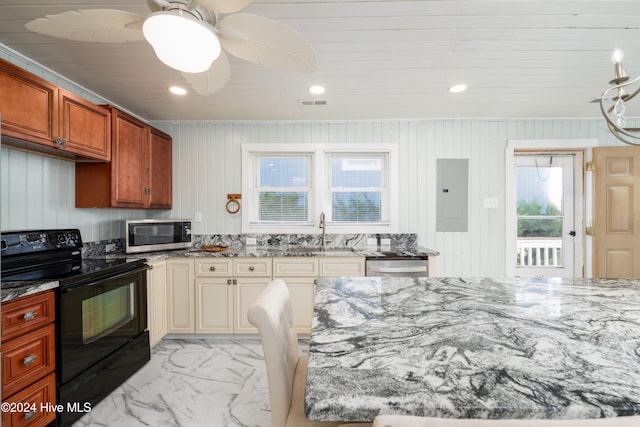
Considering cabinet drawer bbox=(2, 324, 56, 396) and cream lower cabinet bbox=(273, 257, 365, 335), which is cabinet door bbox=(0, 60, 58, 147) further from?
cream lower cabinet bbox=(273, 257, 365, 335)

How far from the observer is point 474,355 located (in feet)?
2.59

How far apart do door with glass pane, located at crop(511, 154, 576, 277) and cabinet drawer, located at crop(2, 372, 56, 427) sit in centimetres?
547

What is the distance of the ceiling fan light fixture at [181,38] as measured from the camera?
102cm

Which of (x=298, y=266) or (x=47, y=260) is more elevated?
(x=47, y=260)

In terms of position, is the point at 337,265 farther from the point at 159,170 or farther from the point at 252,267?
the point at 159,170

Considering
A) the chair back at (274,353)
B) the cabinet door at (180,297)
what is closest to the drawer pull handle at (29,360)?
the cabinet door at (180,297)

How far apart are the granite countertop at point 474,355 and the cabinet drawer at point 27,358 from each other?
1.56 m

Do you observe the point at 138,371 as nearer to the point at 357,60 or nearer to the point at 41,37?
the point at 41,37

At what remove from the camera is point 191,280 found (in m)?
2.95

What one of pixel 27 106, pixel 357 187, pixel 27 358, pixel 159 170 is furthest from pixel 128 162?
pixel 357 187

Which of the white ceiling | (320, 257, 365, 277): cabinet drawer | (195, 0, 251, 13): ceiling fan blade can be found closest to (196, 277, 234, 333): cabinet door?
(320, 257, 365, 277): cabinet drawer

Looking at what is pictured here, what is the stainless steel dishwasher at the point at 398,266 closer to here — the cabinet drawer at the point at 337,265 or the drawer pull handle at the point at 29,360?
the cabinet drawer at the point at 337,265

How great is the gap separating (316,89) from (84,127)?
72.4 inches

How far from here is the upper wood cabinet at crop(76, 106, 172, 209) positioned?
2.58 meters
